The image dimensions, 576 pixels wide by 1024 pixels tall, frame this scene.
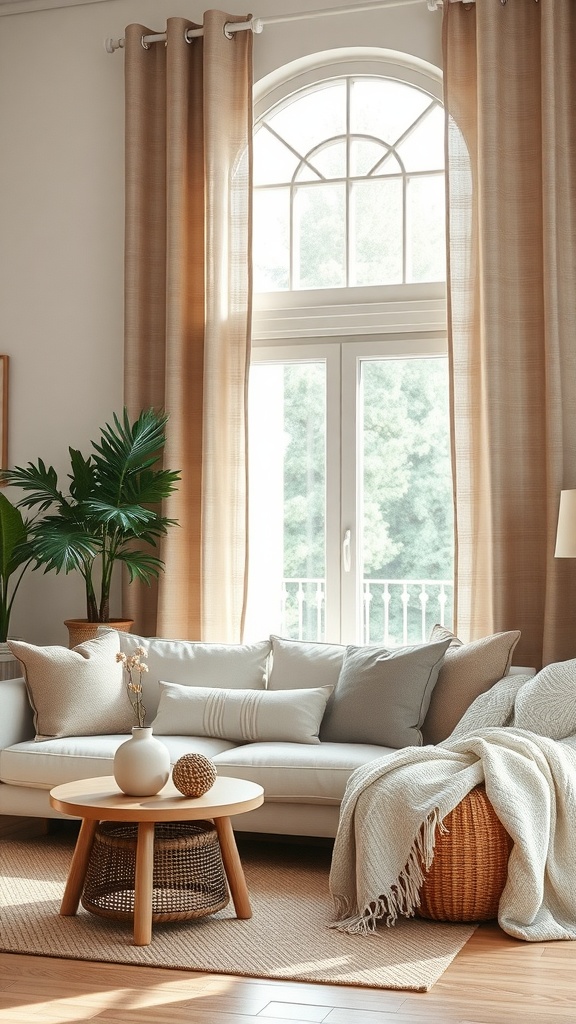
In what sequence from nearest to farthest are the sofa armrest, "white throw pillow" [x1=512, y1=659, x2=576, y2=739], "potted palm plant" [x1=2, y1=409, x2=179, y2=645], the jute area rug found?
the jute area rug < "white throw pillow" [x1=512, y1=659, x2=576, y2=739] < the sofa armrest < "potted palm plant" [x1=2, y1=409, x2=179, y2=645]

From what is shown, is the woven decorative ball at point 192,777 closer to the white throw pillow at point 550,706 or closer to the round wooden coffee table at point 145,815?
the round wooden coffee table at point 145,815

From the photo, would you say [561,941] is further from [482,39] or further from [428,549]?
[482,39]

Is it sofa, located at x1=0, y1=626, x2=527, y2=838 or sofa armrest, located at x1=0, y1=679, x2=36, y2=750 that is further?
sofa armrest, located at x1=0, y1=679, x2=36, y2=750

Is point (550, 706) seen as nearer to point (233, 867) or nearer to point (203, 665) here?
point (233, 867)

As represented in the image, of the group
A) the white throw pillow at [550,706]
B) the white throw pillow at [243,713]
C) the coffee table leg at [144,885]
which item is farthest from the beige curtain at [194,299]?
the coffee table leg at [144,885]

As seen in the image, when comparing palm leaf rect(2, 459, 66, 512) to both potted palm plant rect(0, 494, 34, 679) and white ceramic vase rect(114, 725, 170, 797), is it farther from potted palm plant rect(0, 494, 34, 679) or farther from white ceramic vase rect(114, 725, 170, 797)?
white ceramic vase rect(114, 725, 170, 797)

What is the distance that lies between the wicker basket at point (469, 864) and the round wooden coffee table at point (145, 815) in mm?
566

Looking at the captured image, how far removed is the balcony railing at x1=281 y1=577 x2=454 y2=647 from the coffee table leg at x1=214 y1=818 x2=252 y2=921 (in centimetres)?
185

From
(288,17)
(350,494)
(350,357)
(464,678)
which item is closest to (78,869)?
(464,678)

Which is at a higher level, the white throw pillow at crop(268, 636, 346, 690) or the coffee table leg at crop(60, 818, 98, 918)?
the white throw pillow at crop(268, 636, 346, 690)

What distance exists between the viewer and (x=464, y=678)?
427cm

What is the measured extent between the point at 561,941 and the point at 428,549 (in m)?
2.20

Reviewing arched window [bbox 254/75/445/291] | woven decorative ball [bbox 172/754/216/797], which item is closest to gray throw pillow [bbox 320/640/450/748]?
woven decorative ball [bbox 172/754/216/797]

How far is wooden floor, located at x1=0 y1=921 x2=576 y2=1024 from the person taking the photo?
8.80 ft
